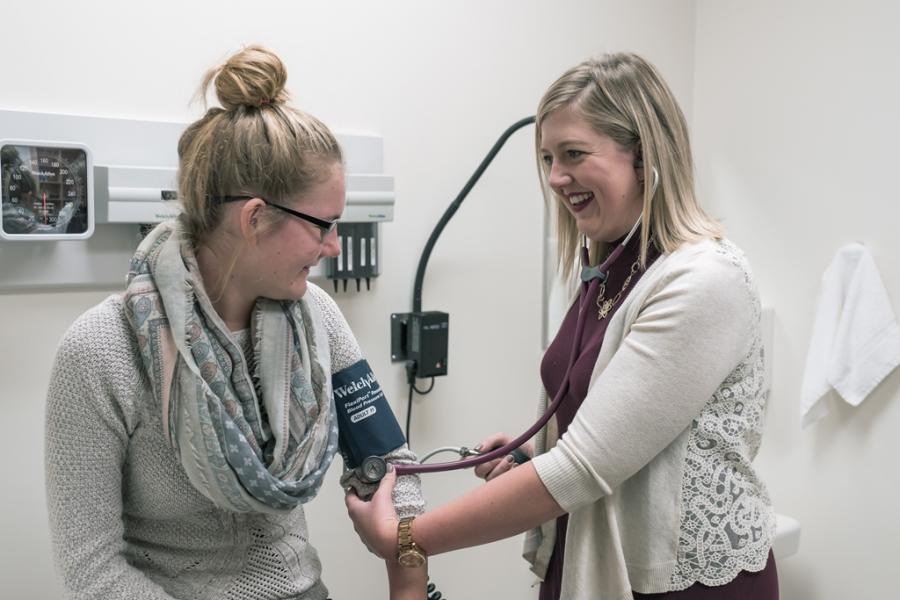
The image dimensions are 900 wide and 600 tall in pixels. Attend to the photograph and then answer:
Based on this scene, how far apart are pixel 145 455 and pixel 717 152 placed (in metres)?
1.93

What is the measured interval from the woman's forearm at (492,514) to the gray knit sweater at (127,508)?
0.67 feet

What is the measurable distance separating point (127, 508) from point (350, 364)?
390 millimetres

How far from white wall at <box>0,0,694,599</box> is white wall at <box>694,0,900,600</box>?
203 mm

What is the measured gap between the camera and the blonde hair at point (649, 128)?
47.5 inches

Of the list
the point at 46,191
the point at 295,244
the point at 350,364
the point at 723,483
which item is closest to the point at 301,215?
the point at 295,244

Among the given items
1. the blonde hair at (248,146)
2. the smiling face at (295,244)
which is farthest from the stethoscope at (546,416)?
the blonde hair at (248,146)

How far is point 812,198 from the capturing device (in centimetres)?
216

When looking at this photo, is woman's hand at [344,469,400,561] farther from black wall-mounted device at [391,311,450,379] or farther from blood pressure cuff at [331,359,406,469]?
black wall-mounted device at [391,311,450,379]

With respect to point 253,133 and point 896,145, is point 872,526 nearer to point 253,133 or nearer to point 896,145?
point 896,145

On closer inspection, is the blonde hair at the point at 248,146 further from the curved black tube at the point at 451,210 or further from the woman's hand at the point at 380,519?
the curved black tube at the point at 451,210

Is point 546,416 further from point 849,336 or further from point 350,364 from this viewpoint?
point 849,336

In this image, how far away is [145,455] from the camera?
1.07 meters

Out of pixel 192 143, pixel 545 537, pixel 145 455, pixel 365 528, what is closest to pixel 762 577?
pixel 545 537

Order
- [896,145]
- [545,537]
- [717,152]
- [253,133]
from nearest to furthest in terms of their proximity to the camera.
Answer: [253,133]
[545,537]
[896,145]
[717,152]
